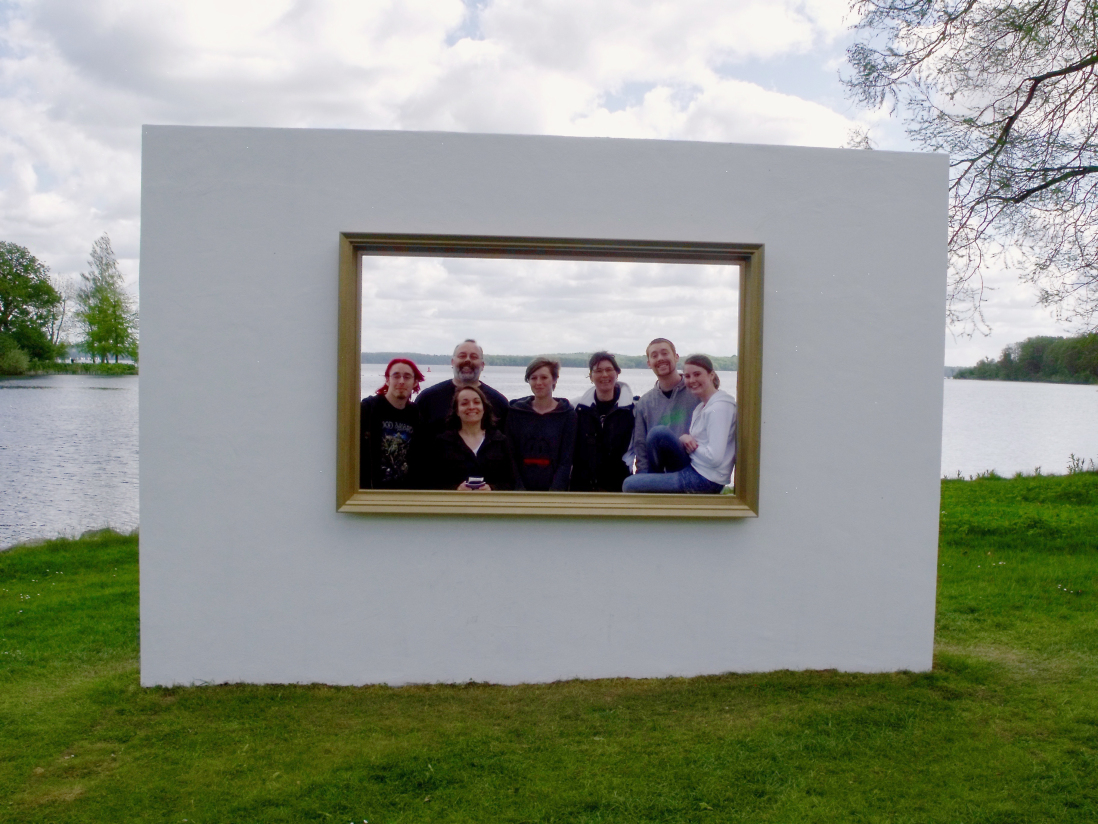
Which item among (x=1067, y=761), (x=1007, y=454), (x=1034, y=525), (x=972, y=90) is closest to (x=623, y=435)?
(x=1067, y=761)

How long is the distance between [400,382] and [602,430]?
3.29 ft

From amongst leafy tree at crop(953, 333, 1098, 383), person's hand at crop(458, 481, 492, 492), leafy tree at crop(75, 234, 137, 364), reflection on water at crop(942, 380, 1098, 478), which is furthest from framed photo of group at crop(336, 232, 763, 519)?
leafy tree at crop(75, 234, 137, 364)

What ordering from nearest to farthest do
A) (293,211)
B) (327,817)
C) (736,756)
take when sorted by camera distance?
(327,817)
(736,756)
(293,211)

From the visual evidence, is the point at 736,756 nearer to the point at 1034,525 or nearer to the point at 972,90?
the point at 1034,525

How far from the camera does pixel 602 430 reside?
4195mm

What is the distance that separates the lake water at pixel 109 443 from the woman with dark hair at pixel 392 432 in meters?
0.08

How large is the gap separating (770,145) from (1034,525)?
630 cm

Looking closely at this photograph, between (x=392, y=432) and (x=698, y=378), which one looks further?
(x=698, y=378)

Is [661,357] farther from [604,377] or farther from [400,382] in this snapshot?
[400,382]

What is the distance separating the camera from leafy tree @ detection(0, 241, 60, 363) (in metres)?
35.9

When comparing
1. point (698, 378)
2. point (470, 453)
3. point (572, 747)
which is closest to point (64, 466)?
point (470, 453)

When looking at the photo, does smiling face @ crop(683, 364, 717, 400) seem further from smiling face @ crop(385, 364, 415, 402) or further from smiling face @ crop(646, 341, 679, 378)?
smiling face @ crop(385, 364, 415, 402)

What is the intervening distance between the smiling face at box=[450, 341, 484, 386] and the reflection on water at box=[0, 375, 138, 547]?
30.8ft

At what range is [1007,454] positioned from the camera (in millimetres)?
19406
